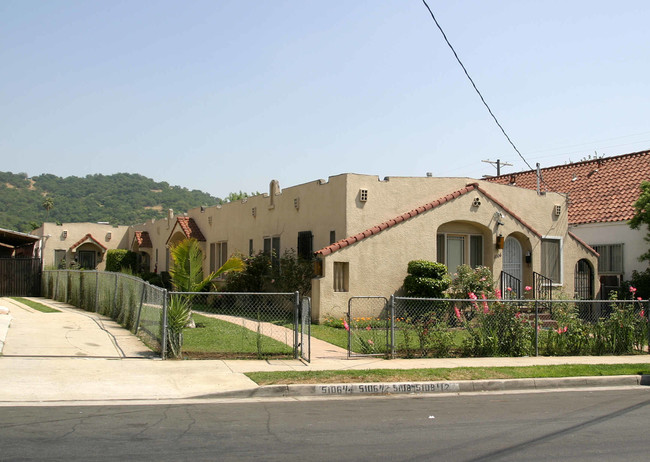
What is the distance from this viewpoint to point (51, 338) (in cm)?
1459

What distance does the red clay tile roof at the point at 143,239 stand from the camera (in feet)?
123

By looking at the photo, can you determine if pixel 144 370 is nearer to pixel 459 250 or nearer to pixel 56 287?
pixel 459 250

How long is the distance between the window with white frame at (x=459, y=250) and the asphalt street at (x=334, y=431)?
10.4 m

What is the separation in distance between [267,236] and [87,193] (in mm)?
79785

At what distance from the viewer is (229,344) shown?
1423cm

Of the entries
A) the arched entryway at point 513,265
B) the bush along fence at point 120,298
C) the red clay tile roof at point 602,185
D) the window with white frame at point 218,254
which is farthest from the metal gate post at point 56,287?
the red clay tile roof at point 602,185

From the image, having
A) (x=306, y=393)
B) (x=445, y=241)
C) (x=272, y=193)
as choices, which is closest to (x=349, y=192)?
(x=445, y=241)

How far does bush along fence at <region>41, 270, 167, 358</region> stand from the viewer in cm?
1364

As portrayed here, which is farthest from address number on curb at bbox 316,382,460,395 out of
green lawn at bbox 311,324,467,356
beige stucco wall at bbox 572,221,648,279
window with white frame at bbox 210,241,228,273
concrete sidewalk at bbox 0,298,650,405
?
window with white frame at bbox 210,241,228,273

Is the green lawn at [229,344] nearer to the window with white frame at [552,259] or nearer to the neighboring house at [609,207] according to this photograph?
the window with white frame at [552,259]

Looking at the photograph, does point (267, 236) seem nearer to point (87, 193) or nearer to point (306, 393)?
point (306, 393)

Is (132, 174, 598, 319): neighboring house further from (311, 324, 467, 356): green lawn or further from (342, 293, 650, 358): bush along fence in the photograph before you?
(342, 293, 650, 358): bush along fence

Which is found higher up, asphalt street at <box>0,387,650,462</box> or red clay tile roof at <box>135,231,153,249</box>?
red clay tile roof at <box>135,231,153,249</box>

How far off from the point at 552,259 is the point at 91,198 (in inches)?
3188
